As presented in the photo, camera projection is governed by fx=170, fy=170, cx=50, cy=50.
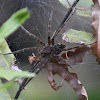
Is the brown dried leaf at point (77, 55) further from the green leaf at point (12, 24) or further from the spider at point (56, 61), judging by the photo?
the green leaf at point (12, 24)

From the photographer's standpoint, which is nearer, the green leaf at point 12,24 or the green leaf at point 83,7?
the green leaf at point 12,24

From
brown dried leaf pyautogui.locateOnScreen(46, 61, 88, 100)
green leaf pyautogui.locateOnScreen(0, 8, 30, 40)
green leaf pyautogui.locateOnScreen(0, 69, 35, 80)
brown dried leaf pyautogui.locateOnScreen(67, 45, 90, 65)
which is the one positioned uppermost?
green leaf pyautogui.locateOnScreen(0, 8, 30, 40)

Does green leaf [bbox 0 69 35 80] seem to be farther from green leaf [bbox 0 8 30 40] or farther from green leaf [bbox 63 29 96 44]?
green leaf [bbox 63 29 96 44]

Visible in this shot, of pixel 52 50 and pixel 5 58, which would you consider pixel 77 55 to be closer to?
pixel 52 50

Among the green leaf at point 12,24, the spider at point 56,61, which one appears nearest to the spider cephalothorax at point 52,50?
the spider at point 56,61

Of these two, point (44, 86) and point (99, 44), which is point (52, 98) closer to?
point (44, 86)

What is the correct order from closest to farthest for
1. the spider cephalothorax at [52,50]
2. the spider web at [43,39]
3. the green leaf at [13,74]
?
the green leaf at [13,74] → the spider cephalothorax at [52,50] → the spider web at [43,39]

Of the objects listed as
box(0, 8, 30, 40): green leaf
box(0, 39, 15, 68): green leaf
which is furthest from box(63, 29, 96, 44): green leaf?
box(0, 8, 30, 40): green leaf

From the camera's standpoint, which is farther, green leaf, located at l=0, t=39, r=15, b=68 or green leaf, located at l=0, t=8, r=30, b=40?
green leaf, located at l=0, t=39, r=15, b=68

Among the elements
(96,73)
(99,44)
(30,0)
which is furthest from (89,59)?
(30,0)
